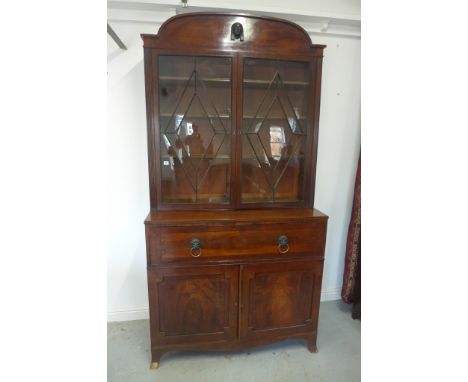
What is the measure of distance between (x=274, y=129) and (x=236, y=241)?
0.73m

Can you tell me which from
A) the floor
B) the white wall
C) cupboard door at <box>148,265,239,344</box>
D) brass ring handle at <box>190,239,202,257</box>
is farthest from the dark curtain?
brass ring handle at <box>190,239,202,257</box>

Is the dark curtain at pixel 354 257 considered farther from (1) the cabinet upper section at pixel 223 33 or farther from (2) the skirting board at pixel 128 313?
(2) the skirting board at pixel 128 313

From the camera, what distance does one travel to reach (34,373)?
404 millimetres

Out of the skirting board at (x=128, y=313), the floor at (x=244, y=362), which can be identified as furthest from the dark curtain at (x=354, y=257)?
the skirting board at (x=128, y=313)

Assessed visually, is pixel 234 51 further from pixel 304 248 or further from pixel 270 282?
pixel 270 282

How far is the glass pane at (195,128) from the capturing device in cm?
139

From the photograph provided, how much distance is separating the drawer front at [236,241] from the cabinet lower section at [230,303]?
70mm

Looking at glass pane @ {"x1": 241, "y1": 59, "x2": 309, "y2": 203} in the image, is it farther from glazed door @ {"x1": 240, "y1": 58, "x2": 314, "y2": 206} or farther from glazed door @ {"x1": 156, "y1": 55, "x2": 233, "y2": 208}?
glazed door @ {"x1": 156, "y1": 55, "x2": 233, "y2": 208}

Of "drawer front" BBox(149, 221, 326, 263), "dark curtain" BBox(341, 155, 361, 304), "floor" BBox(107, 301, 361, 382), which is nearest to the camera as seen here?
"drawer front" BBox(149, 221, 326, 263)

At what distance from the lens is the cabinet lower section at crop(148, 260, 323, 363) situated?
1353mm

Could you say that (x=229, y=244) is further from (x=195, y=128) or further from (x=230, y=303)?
(x=195, y=128)

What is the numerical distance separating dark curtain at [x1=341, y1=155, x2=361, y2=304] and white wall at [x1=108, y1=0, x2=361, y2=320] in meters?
0.13
